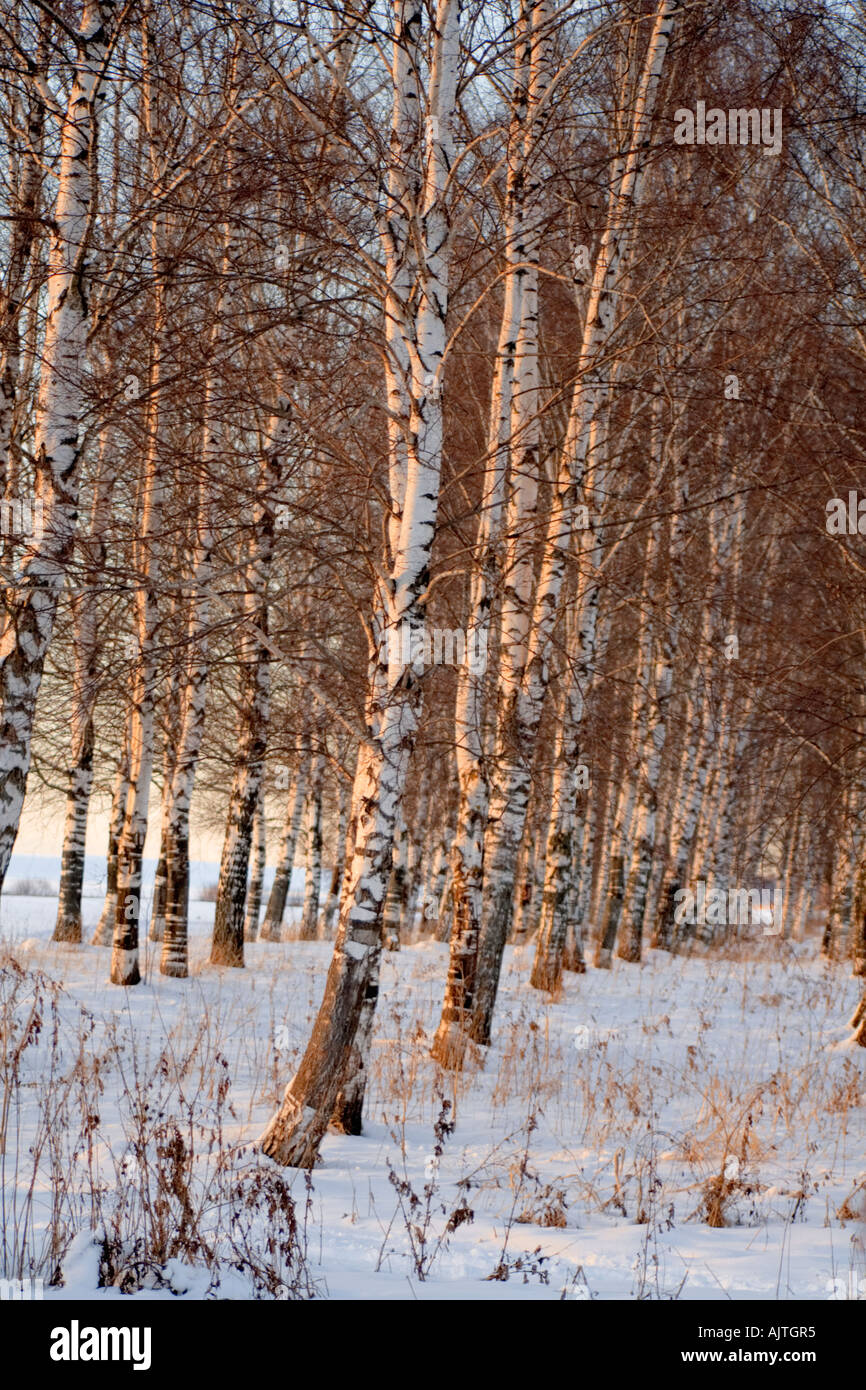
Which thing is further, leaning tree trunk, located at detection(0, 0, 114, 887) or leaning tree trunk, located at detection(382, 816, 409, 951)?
leaning tree trunk, located at detection(382, 816, 409, 951)

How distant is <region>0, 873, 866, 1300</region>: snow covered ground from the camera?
4012 mm

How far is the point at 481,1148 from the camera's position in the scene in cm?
600

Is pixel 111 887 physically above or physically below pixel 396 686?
below

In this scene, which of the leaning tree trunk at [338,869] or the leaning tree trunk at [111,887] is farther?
the leaning tree trunk at [338,869]

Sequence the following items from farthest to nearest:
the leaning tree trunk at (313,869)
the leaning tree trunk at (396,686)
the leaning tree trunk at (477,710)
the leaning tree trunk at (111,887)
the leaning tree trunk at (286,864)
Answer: the leaning tree trunk at (313,869) → the leaning tree trunk at (286,864) → the leaning tree trunk at (111,887) → the leaning tree trunk at (477,710) → the leaning tree trunk at (396,686)

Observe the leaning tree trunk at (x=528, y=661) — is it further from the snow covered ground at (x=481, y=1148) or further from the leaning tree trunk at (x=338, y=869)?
the leaning tree trunk at (x=338, y=869)

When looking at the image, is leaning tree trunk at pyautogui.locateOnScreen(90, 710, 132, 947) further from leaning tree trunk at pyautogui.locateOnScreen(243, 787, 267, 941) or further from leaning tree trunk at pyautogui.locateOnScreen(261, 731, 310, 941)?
leaning tree trunk at pyautogui.locateOnScreen(243, 787, 267, 941)

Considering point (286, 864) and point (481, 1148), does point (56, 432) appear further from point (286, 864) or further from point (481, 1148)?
point (286, 864)

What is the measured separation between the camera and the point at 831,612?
15141mm

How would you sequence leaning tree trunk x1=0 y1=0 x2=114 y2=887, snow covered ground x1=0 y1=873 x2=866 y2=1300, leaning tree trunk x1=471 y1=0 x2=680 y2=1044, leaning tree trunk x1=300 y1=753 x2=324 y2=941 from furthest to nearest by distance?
leaning tree trunk x1=300 y1=753 x2=324 y2=941, leaning tree trunk x1=471 y1=0 x2=680 y2=1044, leaning tree trunk x1=0 y1=0 x2=114 y2=887, snow covered ground x1=0 y1=873 x2=866 y2=1300

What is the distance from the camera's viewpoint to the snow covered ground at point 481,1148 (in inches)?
158

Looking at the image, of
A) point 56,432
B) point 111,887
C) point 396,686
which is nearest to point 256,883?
point 111,887

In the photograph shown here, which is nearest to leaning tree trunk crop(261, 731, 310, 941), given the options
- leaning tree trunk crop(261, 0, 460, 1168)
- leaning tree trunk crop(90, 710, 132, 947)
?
leaning tree trunk crop(90, 710, 132, 947)

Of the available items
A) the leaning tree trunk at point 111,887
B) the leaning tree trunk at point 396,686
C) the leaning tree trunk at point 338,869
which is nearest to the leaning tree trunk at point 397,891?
the leaning tree trunk at point 338,869
